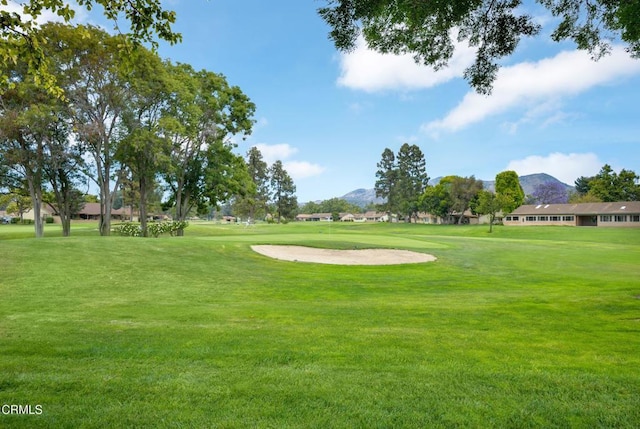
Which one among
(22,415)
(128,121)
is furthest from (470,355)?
(128,121)

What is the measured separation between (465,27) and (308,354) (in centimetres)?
683

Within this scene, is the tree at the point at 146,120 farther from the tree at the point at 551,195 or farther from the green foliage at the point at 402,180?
the tree at the point at 551,195

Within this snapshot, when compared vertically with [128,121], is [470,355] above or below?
below

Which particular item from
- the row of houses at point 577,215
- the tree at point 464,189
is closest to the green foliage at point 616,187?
the row of houses at point 577,215

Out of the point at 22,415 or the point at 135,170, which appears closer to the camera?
the point at 22,415

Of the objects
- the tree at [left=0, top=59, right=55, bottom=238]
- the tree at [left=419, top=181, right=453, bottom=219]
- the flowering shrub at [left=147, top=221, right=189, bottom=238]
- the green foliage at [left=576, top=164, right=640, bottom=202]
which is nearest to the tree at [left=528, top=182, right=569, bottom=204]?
the green foliage at [left=576, top=164, right=640, bottom=202]

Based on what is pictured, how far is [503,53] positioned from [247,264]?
12.6 metres

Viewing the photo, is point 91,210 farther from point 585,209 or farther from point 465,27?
point 585,209

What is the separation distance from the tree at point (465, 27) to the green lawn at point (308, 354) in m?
5.30

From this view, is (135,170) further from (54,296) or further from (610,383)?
(610,383)

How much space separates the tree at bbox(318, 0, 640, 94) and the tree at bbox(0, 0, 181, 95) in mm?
2929

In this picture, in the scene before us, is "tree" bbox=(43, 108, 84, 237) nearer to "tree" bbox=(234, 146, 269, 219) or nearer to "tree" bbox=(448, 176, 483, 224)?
"tree" bbox=(234, 146, 269, 219)

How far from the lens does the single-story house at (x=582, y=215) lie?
65625mm

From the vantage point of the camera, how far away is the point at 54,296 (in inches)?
388
